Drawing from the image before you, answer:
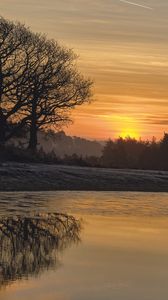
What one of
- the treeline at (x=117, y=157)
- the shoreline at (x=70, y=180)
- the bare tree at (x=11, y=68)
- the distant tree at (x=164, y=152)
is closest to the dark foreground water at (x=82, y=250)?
the shoreline at (x=70, y=180)

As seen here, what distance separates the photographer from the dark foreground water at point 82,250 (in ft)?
37.6

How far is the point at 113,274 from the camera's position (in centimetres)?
A: 1279

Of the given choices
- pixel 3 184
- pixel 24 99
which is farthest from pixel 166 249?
pixel 24 99

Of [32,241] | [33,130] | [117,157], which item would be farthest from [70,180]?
[117,157]

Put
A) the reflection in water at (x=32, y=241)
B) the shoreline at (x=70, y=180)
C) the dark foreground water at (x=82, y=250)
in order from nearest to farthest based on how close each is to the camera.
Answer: the dark foreground water at (x=82, y=250), the reflection in water at (x=32, y=241), the shoreline at (x=70, y=180)

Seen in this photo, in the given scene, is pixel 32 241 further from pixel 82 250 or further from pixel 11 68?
pixel 11 68

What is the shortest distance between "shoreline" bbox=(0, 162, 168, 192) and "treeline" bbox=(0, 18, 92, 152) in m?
16.5

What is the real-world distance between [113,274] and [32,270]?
153 centimetres

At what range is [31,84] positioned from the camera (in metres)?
59.3

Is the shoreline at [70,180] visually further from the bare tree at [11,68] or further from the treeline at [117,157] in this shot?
the bare tree at [11,68]

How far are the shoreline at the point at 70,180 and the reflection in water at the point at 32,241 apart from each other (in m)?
11.4

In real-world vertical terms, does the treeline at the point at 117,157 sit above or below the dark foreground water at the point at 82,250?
above

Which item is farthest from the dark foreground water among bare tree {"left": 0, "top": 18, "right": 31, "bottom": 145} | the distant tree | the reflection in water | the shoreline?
the distant tree

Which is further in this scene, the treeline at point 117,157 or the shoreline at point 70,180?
the treeline at point 117,157
